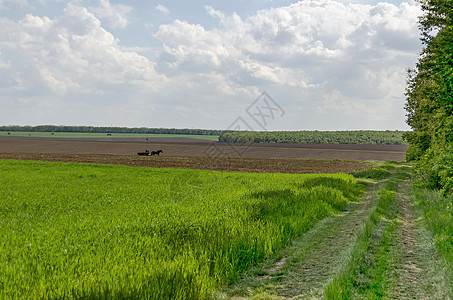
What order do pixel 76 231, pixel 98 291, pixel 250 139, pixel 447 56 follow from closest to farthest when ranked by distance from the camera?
1. pixel 98 291
2. pixel 76 231
3. pixel 447 56
4. pixel 250 139

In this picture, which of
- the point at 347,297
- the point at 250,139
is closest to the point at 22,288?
the point at 347,297

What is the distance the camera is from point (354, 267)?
8102 millimetres

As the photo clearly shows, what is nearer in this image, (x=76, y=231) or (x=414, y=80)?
(x=76, y=231)

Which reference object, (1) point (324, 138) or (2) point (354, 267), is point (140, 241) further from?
(1) point (324, 138)

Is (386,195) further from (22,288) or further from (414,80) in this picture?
(22,288)

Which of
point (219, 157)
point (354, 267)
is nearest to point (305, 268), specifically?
point (354, 267)

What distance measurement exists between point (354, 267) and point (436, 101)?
859 cm

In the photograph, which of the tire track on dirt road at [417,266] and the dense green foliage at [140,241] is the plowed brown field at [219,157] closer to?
the dense green foliage at [140,241]

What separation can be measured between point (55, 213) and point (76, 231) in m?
4.44

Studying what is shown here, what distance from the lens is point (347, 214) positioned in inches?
612

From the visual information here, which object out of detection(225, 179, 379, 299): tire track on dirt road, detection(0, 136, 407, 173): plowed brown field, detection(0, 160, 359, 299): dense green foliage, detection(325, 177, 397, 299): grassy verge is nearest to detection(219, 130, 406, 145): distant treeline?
detection(0, 136, 407, 173): plowed brown field

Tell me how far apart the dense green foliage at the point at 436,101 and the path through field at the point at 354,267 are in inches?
126

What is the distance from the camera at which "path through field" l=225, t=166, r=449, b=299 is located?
695cm

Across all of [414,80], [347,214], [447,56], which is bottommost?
[347,214]
